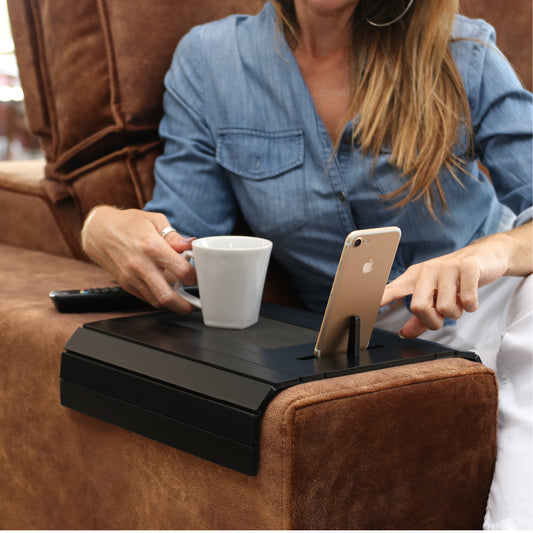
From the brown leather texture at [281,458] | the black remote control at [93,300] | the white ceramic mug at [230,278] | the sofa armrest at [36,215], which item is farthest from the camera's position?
the sofa armrest at [36,215]

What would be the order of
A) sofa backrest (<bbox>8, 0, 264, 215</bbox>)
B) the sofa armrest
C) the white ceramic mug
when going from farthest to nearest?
the sofa armrest, sofa backrest (<bbox>8, 0, 264, 215</bbox>), the white ceramic mug

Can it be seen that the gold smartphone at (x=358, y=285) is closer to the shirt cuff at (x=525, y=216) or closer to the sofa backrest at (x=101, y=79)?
the shirt cuff at (x=525, y=216)

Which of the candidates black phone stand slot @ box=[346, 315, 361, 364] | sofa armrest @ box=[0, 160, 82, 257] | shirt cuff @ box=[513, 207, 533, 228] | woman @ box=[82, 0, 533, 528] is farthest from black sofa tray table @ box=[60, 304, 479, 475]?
sofa armrest @ box=[0, 160, 82, 257]

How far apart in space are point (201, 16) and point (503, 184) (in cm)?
58

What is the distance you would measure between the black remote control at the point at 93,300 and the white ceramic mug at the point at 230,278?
13cm

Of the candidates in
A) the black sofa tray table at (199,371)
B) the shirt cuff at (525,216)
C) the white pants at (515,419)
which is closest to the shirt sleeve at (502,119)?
the shirt cuff at (525,216)

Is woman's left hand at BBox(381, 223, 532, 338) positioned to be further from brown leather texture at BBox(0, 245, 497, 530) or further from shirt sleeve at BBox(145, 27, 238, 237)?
shirt sleeve at BBox(145, 27, 238, 237)

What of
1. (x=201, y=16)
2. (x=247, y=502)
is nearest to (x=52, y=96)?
(x=201, y=16)

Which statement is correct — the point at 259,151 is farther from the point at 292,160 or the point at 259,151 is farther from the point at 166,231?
the point at 166,231

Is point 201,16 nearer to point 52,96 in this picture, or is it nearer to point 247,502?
point 52,96

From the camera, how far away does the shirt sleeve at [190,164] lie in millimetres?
1041

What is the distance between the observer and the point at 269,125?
103cm

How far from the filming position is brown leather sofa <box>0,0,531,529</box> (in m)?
0.59

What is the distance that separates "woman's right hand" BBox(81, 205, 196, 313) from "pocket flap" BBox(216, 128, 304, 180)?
0.58 ft
